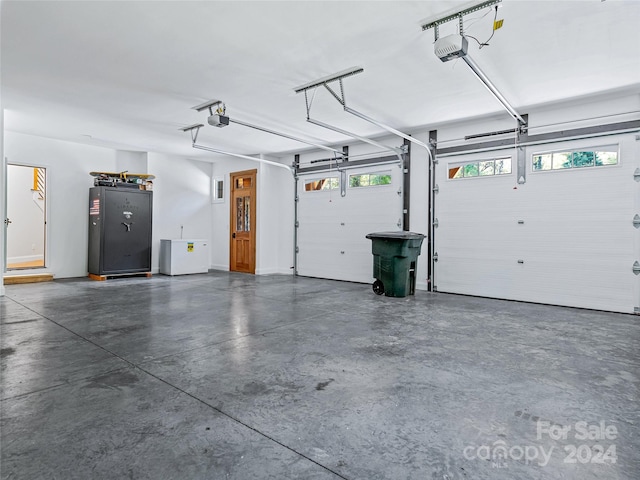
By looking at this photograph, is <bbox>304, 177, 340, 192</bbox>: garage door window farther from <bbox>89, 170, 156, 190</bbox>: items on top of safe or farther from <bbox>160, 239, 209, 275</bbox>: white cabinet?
<bbox>89, 170, 156, 190</bbox>: items on top of safe

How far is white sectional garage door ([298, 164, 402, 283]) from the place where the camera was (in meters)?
6.87

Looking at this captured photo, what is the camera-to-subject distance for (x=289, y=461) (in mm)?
Result: 1619

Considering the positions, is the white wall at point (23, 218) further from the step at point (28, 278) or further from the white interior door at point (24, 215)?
the step at point (28, 278)

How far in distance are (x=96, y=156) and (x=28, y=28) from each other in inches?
200

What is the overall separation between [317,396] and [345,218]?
17.8 feet

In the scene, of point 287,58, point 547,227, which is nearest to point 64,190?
point 287,58

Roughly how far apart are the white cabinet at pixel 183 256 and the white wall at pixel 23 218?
367 centimetres

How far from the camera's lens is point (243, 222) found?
8906 mm

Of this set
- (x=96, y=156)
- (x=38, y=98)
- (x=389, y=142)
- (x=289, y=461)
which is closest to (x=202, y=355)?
(x=289, y=461)

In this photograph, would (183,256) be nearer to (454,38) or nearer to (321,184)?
(321,184)

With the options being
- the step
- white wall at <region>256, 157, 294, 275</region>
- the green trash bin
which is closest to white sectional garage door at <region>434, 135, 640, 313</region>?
the green trash bin

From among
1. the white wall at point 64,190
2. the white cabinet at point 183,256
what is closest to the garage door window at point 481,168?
the white cabinet at point 183,256

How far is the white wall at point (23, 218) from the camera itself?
888 centimetres

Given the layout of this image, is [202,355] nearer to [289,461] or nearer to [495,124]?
[289,461]
